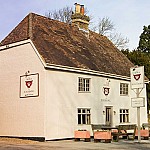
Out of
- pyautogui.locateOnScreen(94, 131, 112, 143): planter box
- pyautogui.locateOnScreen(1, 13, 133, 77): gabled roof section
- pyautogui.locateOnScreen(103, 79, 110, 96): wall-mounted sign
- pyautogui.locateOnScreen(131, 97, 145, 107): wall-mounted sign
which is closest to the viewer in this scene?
pyautogui.locateOnScreen(131, 97, 145, 107): wall-mounted sign

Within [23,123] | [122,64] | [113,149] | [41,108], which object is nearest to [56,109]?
[41,108]

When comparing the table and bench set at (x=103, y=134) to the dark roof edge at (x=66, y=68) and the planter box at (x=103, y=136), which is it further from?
the dark roof edge at (x=66, y=68)

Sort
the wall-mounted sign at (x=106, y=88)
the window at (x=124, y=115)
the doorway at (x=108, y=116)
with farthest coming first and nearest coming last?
1. the window at (x=124, y=115)
2. the doorway at (x=108, y=116)
3. the wall-mounted sign at (x=106, y=88)

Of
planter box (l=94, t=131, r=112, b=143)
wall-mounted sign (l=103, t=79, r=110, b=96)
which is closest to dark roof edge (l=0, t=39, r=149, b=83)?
wall-mounted sign (l=103, t=79, r=110, b=96)

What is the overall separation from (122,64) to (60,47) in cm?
729

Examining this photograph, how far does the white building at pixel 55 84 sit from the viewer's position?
925 inches

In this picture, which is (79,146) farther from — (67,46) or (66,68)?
(67,46)

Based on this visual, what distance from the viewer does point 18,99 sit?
24953mm

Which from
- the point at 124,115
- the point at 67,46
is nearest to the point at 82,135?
the point at 67,46

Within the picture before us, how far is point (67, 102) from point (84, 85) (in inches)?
89.0

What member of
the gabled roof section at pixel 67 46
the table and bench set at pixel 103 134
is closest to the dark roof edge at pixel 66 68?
the gabled roof section at pixel 67 46

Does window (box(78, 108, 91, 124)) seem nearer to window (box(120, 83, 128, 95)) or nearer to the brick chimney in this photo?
window (box(120, 83, 128, 95))

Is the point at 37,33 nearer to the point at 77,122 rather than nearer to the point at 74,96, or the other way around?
the point at 74,96

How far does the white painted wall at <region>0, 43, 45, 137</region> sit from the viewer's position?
923 inches
